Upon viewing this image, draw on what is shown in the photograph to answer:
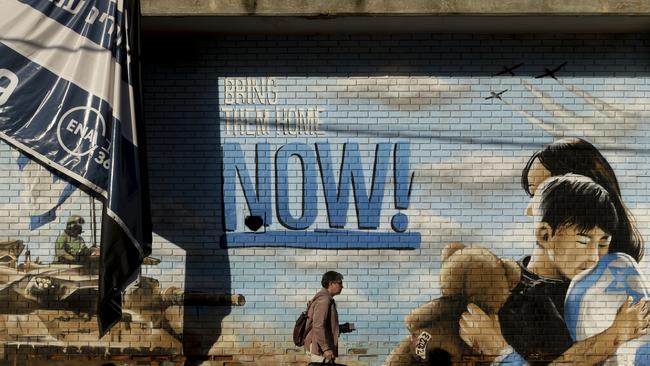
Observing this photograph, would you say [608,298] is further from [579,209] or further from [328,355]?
[328,355]

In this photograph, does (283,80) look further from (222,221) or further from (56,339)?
(56,339)

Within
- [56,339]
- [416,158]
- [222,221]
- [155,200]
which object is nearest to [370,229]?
[416,158]

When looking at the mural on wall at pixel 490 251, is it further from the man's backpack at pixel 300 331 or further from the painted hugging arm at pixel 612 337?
the man's backpack at pixel 300 331

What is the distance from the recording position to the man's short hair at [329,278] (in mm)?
10383

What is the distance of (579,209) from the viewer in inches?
422

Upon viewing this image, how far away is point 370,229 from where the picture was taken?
422 inches

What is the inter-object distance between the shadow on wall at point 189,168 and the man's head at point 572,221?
3481 mm

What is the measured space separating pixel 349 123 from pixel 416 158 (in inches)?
32.3

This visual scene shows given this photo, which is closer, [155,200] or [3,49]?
[3,49]

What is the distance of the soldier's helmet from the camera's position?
10711 mm

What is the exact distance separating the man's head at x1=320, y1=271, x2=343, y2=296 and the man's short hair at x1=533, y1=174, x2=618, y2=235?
2298mm

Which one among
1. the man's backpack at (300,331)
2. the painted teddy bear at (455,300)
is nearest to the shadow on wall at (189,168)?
the man's backpack at (300,331)

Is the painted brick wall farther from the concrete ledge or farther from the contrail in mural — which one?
the concrete ledge

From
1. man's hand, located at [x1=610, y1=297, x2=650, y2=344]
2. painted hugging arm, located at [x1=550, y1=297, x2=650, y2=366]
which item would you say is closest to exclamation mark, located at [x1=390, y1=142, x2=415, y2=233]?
painted hugging arm, located at [x1=550, y1=297, x2=650, y2=366]
